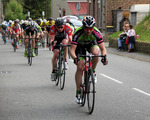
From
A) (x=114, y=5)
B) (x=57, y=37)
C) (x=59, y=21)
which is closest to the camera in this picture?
(x=59, y=21)

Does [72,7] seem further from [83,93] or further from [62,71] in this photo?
[83,93]

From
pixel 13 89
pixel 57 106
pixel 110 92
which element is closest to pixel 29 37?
pixel 13 89

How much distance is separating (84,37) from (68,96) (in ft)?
6.19

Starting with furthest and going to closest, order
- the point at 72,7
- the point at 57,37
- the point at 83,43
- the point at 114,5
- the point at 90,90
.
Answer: the point at 72,7
the point at 114,5
the point at 57,37
the point at 83,43
the point at 90,90

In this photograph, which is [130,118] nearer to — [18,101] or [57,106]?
[57,106]

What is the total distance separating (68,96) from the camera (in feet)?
31.3

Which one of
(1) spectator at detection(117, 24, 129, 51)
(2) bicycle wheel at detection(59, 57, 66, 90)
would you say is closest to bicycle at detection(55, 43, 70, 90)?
(2) bicycle wheel at detection(59, 57, 66, 90)

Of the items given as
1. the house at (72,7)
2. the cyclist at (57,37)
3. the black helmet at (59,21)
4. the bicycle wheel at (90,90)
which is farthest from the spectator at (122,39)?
the house at (72,7)

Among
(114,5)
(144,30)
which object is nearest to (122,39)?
(144,30)

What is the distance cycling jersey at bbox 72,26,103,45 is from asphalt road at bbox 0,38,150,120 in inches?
49.4

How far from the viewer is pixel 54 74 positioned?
37.0ft

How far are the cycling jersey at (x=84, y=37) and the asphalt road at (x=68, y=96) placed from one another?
125 cm

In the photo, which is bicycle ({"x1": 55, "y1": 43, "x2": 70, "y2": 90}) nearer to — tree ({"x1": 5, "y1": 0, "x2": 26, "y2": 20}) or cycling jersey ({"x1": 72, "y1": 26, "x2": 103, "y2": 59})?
cycling jersey ({"x1": 72, "y1": 26, "x2": 103, "y2": 59})

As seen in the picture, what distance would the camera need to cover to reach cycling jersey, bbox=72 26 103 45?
8.10 metres
